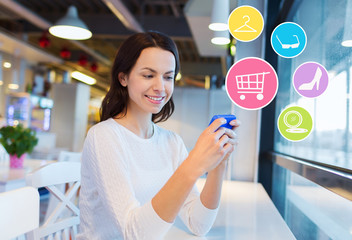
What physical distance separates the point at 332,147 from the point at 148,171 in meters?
0.64

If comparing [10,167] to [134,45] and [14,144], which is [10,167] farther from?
[134,45]

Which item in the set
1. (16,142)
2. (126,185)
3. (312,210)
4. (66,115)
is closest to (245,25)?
(126,185)

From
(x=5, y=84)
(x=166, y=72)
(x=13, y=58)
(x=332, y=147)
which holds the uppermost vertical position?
(x=13, y=58)

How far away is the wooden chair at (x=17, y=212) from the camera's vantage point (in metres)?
0.70

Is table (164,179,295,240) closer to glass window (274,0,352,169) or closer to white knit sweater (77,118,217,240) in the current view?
white knit sweater (77,118,217,240)

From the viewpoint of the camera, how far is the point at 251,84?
124 centimetres

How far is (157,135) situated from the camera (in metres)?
1.34

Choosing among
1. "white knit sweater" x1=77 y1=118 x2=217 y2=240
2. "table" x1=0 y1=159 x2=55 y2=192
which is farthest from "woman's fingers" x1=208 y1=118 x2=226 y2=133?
"table" x1=0 y1=159 x2=55 y2=192

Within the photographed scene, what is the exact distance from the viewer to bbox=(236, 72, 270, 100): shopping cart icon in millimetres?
1221

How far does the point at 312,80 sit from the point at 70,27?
11.3 ft

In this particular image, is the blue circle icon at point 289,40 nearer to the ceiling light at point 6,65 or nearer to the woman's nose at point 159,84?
A: the woman's nose at point 159,84

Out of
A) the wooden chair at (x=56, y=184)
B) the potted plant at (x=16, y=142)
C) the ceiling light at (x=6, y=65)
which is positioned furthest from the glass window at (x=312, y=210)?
Result: the ceiling light at (x=6, y=65)

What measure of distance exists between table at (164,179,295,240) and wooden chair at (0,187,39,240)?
454mm

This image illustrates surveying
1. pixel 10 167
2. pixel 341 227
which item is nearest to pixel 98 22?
pixel 10 167
